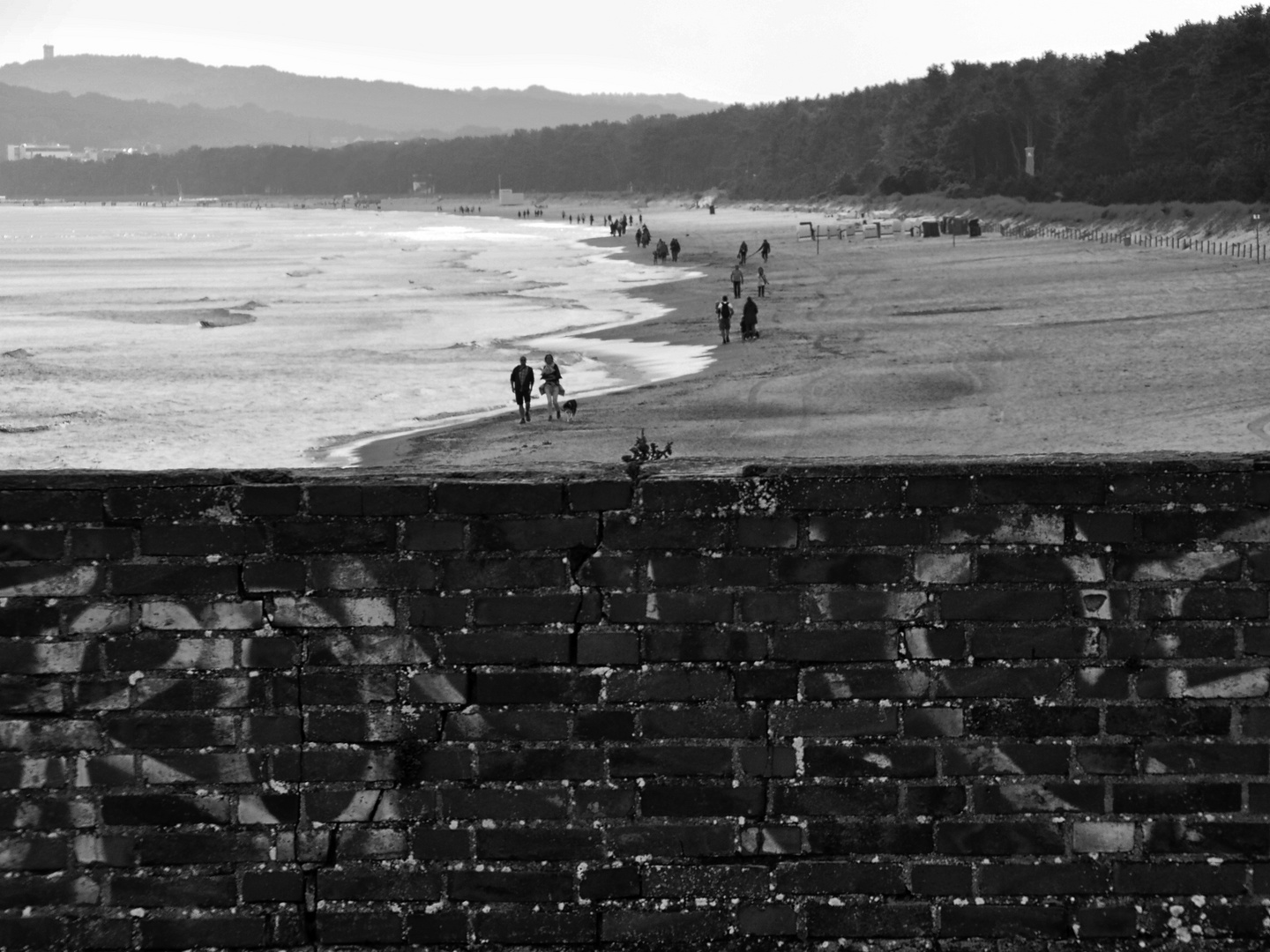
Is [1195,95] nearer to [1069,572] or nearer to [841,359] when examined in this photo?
[841,359]

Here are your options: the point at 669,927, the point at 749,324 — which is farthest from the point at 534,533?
the point at 749,324

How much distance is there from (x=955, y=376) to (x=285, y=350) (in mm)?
17072

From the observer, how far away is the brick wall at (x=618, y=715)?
Answer: 4055 millimetres

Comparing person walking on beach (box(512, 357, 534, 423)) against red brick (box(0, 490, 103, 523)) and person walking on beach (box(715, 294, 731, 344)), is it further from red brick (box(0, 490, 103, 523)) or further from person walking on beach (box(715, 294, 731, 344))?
red brick (box(0, 490, 103, 523))

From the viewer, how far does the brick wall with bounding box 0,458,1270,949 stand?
13.3 ft

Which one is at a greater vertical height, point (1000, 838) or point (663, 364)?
point (1000, 838)

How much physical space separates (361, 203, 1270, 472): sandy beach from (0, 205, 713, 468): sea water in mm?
1981

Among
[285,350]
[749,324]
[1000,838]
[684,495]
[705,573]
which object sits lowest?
[285,350]

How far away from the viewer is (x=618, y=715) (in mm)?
4102

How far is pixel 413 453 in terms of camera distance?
2272 centimetres

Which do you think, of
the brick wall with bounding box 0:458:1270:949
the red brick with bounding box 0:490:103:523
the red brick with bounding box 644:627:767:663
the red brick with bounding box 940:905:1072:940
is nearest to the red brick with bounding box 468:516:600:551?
the brick wall with bounding box 0:458:1270:949

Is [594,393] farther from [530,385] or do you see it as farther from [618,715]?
[618,715]

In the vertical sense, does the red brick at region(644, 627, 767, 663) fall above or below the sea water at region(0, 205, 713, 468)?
above

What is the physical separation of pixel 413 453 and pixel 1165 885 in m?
19.2
